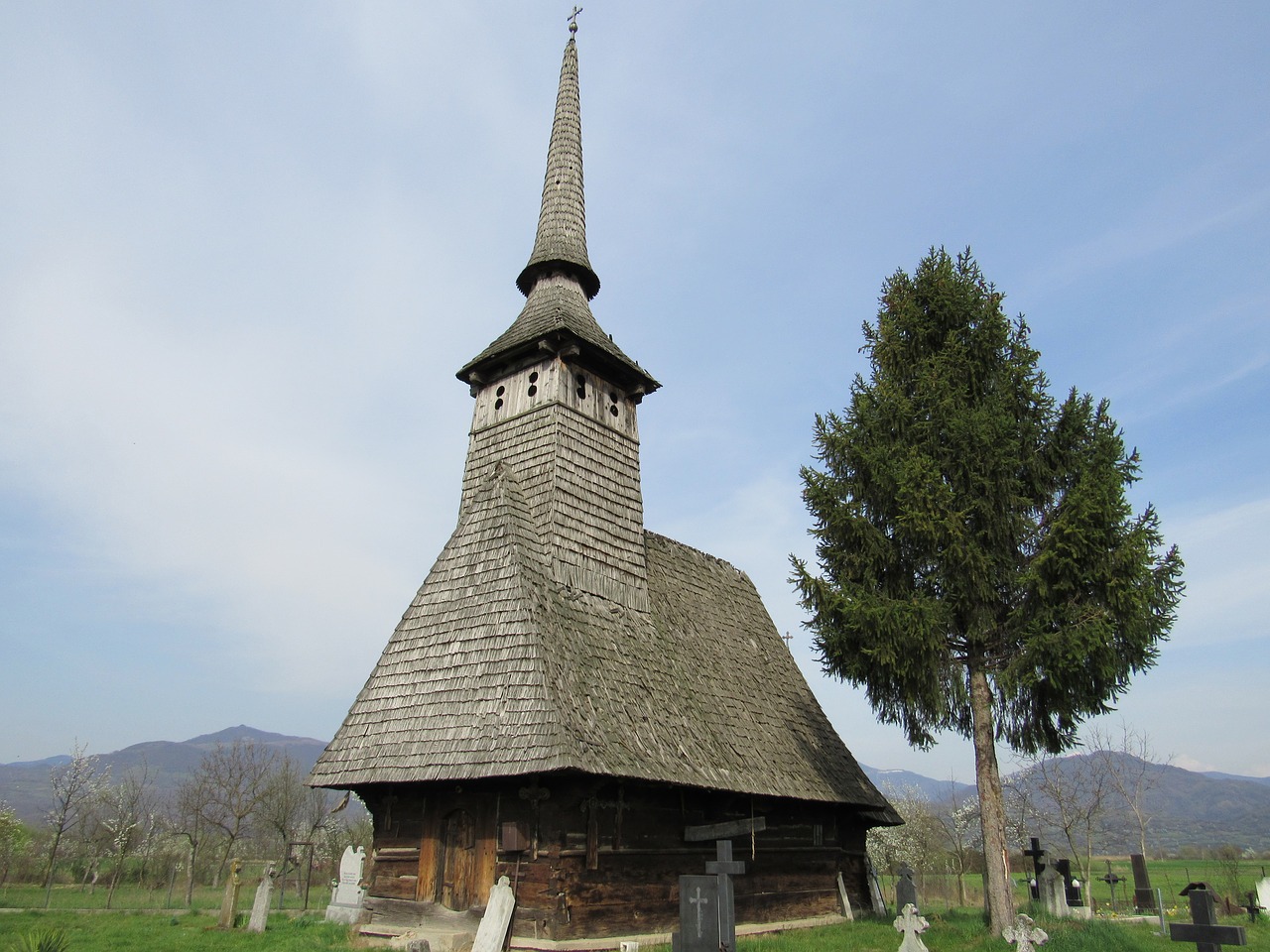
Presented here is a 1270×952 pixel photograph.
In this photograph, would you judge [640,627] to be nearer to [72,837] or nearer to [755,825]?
[755,825]

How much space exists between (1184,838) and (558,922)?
169 m

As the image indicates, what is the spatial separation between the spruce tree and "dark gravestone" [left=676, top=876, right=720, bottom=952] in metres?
4.70

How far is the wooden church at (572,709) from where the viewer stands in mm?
10531

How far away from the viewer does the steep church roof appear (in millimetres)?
10906

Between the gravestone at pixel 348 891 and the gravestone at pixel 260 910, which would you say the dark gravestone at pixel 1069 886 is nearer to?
the gravestone at pixel 348 891

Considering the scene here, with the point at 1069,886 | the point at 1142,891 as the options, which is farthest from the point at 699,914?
the point at 1142,891

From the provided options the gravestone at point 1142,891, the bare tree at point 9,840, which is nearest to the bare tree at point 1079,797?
the gravestone at point 1142,891

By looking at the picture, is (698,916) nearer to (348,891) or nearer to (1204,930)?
(1204,930)

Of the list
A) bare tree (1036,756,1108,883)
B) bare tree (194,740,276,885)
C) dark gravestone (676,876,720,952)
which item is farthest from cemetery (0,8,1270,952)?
bare tree (194,740,276,885)

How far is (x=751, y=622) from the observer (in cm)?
1912

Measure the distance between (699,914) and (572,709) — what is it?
3102mm

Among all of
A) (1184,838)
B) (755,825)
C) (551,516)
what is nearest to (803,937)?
(755,825)

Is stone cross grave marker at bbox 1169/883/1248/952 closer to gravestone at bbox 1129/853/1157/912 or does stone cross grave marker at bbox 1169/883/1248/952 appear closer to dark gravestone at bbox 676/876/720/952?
dark gravestone at bbox 676/876/720/952

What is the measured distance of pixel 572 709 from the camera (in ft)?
34.8
